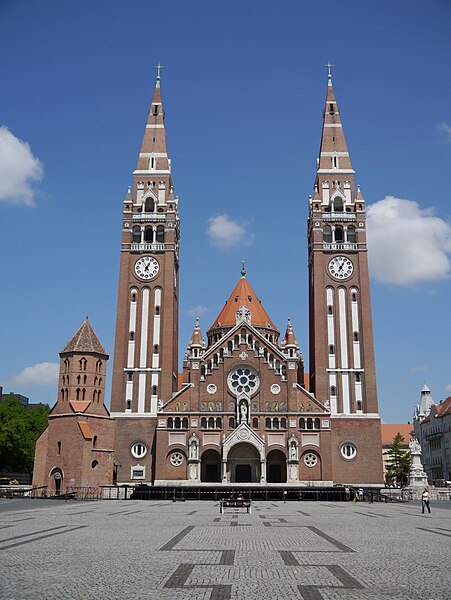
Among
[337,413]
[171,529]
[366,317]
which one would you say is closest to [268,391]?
[337,413]

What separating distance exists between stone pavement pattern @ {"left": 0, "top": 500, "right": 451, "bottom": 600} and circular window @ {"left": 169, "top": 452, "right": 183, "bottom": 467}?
39.0 m

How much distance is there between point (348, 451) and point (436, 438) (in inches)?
1847

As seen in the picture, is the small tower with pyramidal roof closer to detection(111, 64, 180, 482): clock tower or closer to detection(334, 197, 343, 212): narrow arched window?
detection(111, 64, 180, 482): clock tower

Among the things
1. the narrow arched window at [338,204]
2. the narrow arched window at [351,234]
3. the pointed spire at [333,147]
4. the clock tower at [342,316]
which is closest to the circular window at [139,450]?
the clock tower at [342,316]

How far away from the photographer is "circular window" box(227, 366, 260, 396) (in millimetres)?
64188

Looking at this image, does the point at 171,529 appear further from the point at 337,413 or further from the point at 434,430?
the point at 434,430

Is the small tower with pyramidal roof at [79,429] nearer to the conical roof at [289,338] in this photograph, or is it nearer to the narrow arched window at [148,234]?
the narrow arched window at [148,234]

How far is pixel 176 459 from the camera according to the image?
62.2 meters

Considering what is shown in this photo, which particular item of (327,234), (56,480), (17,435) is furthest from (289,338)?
(17,435)

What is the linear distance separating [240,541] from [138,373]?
4826 centimetres

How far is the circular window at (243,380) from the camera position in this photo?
6419 centimetres

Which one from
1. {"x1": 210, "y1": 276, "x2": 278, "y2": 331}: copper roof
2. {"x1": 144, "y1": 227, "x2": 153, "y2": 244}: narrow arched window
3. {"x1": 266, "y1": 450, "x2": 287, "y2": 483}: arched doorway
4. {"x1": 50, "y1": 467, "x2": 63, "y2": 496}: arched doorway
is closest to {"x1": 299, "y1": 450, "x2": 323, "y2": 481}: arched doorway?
{"x1": 266, "y1": 450, "x2": 287, "y2": 483}: arched doorway

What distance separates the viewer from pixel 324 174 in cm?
7262

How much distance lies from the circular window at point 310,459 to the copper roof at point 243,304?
2078cm
